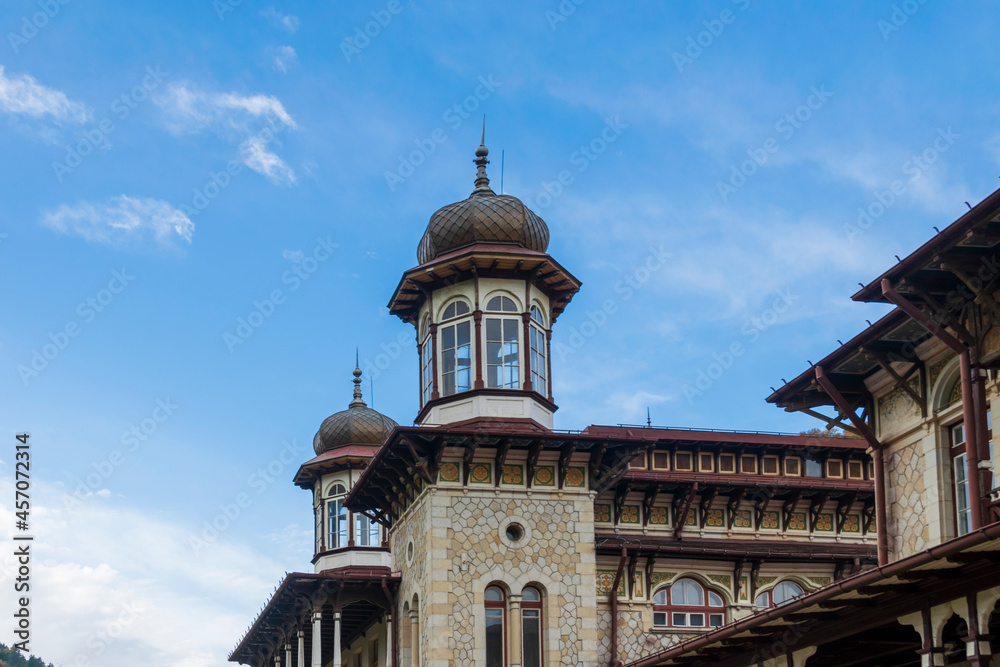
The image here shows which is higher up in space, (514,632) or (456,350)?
(456,350)

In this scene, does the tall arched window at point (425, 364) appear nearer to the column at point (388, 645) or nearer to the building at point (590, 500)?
the building at point (590, 500)

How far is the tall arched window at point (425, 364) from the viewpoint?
1358 inches

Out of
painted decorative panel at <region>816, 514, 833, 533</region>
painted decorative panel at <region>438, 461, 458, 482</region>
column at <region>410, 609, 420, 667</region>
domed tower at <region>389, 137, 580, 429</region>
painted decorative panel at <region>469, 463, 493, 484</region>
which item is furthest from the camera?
painted decorative panel at <region>816, 514, 833, 533</region>

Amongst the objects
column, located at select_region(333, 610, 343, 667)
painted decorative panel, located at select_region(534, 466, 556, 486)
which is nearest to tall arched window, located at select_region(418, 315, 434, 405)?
painted decorative panel, located at select_region(534, 466, 556, 486)

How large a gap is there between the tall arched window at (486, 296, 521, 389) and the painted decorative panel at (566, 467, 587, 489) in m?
2.37

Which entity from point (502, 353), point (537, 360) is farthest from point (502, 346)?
point (537, 360)

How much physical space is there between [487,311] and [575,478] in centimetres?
437

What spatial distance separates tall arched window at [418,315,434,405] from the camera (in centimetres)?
3450

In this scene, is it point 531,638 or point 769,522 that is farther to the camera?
point 769,522

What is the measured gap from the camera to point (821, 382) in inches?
930

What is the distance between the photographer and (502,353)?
3359 cm

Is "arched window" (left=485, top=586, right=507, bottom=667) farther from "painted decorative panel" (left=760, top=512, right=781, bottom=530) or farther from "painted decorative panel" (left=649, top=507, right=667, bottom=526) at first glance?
"painted decorative panel" (left=760, top=512, right=781, bottom=530)

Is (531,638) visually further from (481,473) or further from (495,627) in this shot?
(481,473)

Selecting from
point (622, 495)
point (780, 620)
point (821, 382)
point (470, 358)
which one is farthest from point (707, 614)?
point (780, 620)
